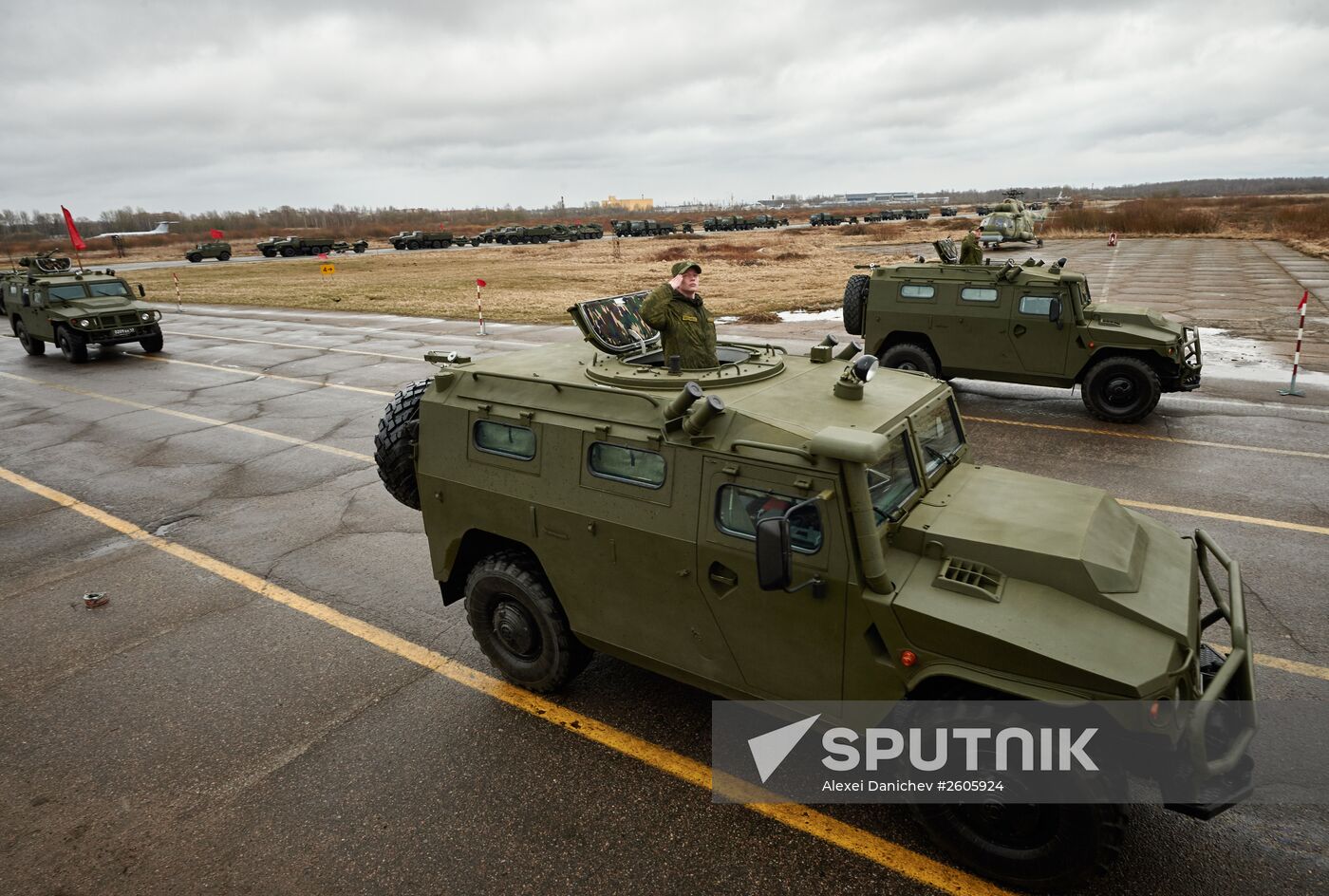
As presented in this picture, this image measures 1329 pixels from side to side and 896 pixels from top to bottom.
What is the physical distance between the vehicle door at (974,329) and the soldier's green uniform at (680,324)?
7.75 meters

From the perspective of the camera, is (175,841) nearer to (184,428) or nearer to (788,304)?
(184,428)

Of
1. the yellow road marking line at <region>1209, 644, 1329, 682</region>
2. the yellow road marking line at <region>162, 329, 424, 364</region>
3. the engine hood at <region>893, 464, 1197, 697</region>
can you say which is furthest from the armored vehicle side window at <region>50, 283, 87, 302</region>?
the yellow road marking line at <region>1209, 644, 1329, 682</region>

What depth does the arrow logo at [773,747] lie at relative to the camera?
4.48 m

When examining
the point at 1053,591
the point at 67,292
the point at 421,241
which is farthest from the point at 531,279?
the point at 421,241

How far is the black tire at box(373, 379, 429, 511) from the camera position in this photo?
5.58 m

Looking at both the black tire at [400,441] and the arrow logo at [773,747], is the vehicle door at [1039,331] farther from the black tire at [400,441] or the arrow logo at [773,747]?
the black tire at [400,441]

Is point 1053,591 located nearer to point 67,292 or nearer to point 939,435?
point 939,435

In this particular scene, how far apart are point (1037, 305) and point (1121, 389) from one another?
1.67 metres

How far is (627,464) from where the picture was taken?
4363 mm

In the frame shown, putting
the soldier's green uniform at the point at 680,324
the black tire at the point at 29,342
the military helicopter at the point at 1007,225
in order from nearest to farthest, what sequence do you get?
the soldier's green uniform at the point at 680,324, the black tire at the point at 29,342, the military helicopter at the point at 1007,225

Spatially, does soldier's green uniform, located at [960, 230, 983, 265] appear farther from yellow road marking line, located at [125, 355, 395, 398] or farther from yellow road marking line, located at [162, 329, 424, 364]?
yellow road marking line, located at [162, 329, 424, 364]

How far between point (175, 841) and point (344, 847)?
3.16 feet

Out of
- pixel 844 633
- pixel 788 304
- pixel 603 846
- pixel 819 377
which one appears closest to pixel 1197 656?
pixel 844 633

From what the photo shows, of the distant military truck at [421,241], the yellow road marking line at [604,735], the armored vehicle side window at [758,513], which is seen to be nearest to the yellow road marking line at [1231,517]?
the yellow road marking line at [604,735]
